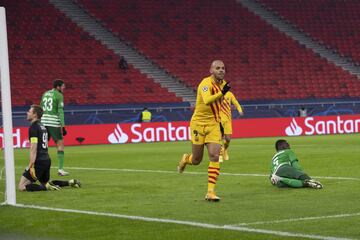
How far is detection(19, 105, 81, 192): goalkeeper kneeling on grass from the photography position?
14727mm

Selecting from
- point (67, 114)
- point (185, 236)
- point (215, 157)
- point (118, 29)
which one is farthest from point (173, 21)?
point (185, 236)

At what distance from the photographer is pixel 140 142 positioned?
127 ft

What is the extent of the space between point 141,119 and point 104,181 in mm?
23783

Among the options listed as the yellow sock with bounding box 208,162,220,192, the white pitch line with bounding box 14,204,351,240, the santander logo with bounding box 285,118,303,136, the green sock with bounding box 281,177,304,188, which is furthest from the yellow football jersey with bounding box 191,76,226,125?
the santander logo with bounding box 285,118,303,136

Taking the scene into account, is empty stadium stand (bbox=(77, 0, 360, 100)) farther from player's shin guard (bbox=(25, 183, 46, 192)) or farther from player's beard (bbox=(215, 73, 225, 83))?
player's beard (bbox=(215, 73, 225, 83))

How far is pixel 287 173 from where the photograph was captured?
14602 millimetres

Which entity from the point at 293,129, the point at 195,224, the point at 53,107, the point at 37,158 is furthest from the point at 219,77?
the point at 293,129

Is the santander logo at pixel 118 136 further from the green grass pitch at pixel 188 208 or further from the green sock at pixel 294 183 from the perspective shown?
the green sock at pixel 294 183

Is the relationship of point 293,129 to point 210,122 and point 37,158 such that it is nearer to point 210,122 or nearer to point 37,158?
point 37,158

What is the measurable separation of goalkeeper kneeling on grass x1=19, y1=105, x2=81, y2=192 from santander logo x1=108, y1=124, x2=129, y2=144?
896 inches

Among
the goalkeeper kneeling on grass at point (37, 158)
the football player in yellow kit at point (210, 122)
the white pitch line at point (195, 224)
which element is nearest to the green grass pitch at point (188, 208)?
the white pitch line at point (195, 224)

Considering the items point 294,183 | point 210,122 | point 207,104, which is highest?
point 207,104

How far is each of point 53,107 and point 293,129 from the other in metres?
24.1

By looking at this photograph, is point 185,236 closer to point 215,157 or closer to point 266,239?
point 266,239
